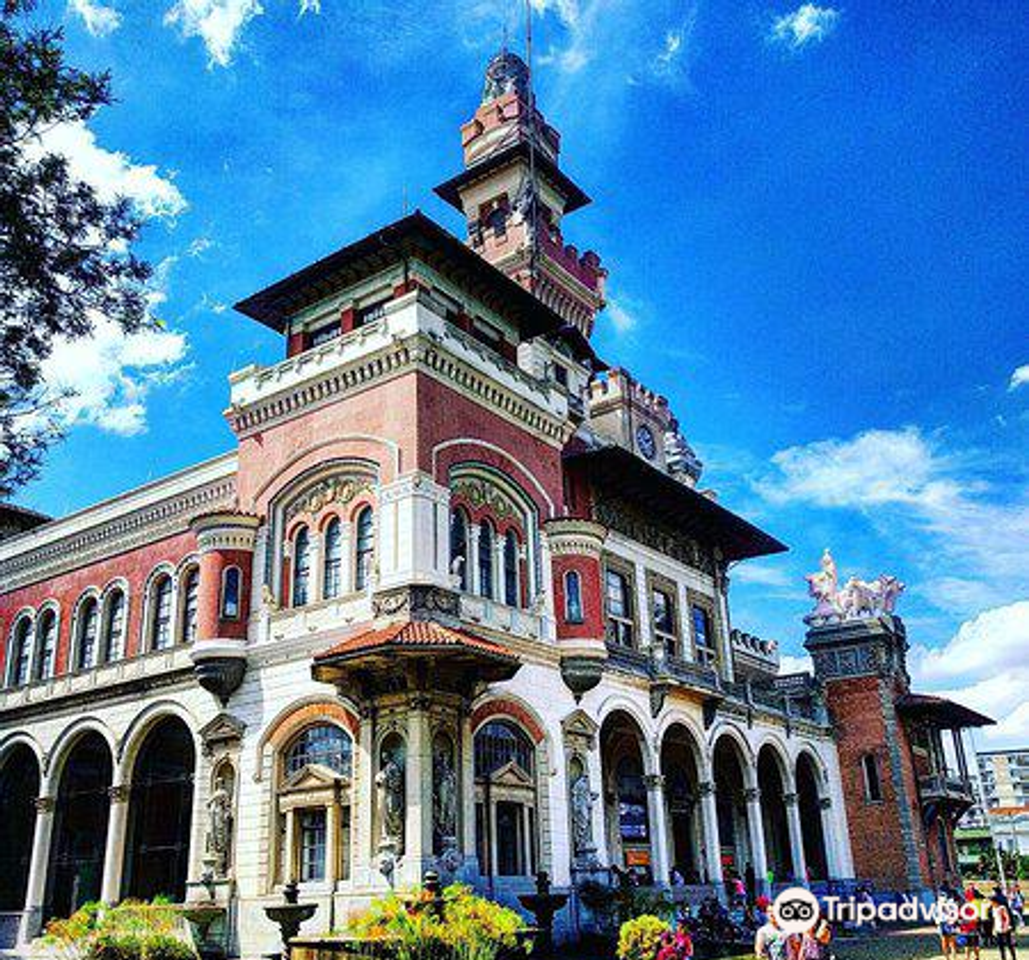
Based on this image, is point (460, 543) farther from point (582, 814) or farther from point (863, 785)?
point (863, 785)

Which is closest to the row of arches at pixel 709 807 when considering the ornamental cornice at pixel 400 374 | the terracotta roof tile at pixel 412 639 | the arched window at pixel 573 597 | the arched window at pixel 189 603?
the arched window at pixel 573 597

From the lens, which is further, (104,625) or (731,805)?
(731,805)

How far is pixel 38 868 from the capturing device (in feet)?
92.2

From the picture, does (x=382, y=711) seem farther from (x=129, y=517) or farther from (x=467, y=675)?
(x=129, y=517)

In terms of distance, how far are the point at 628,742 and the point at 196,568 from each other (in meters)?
13.2

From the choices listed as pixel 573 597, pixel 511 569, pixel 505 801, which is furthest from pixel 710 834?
pixel 511 569

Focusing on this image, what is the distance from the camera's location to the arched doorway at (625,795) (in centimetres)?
2842

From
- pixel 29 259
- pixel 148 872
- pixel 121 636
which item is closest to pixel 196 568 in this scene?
pixel 121 636

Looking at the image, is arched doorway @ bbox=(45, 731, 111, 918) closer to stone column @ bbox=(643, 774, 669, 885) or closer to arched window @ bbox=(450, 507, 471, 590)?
arched window @ bbox=(450, 507, 471, 590)

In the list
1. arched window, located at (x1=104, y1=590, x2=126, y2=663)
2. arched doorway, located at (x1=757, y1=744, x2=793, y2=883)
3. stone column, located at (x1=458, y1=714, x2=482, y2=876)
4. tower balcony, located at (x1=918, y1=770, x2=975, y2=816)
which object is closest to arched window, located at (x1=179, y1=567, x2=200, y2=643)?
arched window, located at (x1=104, y1=590, x2=126, y2=663)

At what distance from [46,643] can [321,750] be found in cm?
1415

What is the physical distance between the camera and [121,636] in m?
29.7

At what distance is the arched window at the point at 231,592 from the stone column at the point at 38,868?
921cm

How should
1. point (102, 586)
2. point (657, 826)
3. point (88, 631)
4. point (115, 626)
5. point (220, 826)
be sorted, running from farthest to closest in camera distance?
point (88, 631), point (102, 586), point (115, 626), point (657, 826), point (220, 826)
